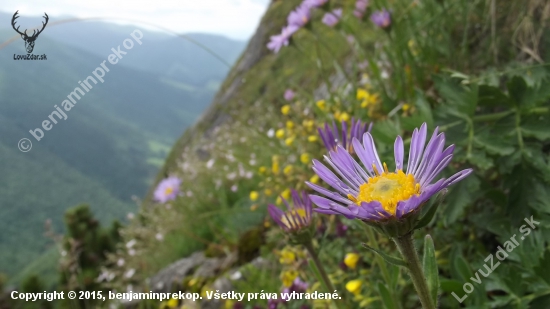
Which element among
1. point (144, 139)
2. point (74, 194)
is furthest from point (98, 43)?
point (74, 194)

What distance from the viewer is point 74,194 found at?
316 ft

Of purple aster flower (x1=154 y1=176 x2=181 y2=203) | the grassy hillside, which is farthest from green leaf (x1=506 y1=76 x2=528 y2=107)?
purple aster flower (x1=154 y1=176 x2=181 y2=203)

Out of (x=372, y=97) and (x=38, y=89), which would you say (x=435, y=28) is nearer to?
(x=372, y=97)

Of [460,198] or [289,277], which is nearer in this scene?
[460,198]

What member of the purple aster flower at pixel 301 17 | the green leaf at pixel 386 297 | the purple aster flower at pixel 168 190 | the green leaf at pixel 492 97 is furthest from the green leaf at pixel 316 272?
the purple aster flower at pixel 168 190

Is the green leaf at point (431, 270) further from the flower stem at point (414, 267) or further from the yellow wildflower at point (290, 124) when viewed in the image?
the yellow wildflower at point (290, 124)

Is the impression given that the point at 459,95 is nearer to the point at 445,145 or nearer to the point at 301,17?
the point at 445,145

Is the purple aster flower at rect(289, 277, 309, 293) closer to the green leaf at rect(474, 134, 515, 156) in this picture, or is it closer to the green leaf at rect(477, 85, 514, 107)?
the green leaf at rect(474, 134, 515, 156)

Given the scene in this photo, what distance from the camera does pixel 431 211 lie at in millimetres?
594

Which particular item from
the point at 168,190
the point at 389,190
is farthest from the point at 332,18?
the point at 168,190

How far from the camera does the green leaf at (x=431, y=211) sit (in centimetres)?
57

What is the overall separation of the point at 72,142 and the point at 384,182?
130 metres

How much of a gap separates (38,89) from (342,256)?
14189 cm

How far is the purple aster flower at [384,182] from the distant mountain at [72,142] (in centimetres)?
5512
